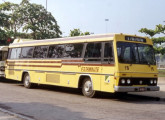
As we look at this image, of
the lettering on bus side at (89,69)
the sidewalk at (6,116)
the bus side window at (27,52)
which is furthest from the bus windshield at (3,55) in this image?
the sidewalk at (6,116)

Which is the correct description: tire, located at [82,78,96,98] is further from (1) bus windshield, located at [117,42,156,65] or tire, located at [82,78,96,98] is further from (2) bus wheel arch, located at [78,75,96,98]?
(1) bus windshield, located at [117,42,156,65]

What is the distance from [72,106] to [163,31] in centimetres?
2132

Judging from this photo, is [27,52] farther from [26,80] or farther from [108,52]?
[108,52]

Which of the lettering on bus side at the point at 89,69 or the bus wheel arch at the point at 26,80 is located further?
the bus wheel arch at the point at 26,80

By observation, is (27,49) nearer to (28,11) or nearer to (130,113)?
(130,113)

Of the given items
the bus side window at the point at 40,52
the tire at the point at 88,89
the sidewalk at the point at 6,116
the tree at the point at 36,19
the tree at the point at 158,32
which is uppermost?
the tree at the point at 36,19

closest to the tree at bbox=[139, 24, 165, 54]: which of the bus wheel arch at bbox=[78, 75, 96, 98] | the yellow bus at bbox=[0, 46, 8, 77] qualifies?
the yellow bus at bbox=[0, 46, 8, 77]

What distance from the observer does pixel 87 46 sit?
45.7 ft

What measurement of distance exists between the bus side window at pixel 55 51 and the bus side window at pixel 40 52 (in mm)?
457

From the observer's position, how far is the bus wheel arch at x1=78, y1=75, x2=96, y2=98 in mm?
13570

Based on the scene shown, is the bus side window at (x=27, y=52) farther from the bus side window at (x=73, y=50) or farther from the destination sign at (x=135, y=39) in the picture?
the destination sign at (x=135, y=39)

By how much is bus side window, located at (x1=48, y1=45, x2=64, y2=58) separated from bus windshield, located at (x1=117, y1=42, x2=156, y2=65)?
13.2 ft

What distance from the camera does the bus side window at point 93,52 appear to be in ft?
43.4

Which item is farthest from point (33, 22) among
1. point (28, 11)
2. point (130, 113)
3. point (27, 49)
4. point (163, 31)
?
point (130, 113)
